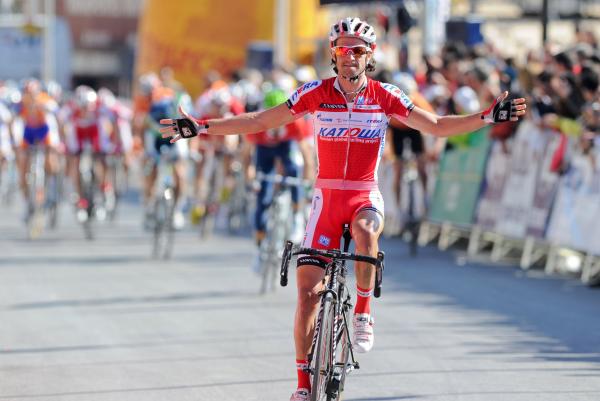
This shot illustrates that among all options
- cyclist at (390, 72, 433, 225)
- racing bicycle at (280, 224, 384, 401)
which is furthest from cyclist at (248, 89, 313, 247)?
racing bicycle at (280, 224, 384, 401)

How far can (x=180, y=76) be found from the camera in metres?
39.7

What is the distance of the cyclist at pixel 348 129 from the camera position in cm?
776

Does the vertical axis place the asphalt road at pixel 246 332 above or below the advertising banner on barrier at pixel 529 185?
below

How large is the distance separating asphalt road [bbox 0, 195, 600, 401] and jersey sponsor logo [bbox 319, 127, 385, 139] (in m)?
1.62

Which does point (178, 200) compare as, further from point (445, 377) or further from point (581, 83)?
point (445, 377)

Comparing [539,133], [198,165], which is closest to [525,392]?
[539,133]

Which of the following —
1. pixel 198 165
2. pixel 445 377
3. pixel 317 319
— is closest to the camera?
pixel 317 319

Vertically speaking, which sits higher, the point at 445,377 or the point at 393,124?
the point at 393,124

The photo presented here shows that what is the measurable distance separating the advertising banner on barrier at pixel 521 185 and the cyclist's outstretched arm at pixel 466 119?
24.3 ft

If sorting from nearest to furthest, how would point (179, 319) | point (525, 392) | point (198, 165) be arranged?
point (525, 392) → point (179, 319) → point (198, 165)

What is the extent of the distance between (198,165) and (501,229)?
20.9 feet

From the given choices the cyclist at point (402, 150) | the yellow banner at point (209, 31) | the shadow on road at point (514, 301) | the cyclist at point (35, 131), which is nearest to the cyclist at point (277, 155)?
the shadow on road at point (514, 301)

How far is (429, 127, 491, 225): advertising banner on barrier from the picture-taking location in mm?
17172

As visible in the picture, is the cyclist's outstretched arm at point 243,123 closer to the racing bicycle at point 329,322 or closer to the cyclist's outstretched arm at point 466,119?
the cyclist's outstretched arm at point 466,119
